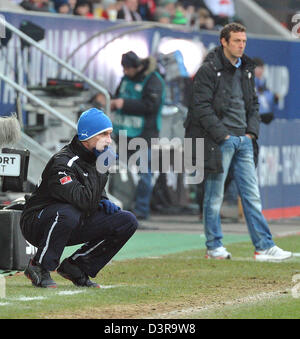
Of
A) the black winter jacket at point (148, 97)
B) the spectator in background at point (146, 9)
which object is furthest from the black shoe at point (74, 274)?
the spectator in background at point (146, 9)

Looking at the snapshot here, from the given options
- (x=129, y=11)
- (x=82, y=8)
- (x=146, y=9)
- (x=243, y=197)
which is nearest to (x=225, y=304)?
(x=243, y=197)

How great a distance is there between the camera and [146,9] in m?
20.6

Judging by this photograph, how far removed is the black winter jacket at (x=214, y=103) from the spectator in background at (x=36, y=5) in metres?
6.53

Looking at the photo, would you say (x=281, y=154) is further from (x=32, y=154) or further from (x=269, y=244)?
(x=269, y=244)

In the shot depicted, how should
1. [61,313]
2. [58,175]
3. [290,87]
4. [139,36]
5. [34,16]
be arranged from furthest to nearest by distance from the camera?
[290,87]
[139,36]
[34,16]
[58,175]
[61,313]

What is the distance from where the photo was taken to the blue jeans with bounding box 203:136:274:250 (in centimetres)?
1121

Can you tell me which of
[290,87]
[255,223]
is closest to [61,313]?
[255,223]

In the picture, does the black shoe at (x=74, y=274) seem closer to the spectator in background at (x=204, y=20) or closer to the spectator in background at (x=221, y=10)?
the spectator in background at (x=204, y=20)

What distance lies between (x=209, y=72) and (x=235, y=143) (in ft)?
2.53

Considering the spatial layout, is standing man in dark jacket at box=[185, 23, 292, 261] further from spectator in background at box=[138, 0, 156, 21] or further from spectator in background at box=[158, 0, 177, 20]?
spectator in background at box=[158, 0, 177, 20]

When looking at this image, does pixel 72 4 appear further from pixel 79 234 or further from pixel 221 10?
pixel 79 234

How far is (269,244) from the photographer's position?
1119 centimetres

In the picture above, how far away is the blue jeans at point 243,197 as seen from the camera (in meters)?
11.2

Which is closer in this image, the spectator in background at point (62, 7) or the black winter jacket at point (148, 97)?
the black winter jacket at point (148, 97)
